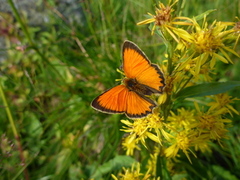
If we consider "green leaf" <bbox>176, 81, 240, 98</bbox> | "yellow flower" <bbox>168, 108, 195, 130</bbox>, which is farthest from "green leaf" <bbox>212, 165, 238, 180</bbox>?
"green leaf" <bbox>176, 81, 240, 98</bbox>

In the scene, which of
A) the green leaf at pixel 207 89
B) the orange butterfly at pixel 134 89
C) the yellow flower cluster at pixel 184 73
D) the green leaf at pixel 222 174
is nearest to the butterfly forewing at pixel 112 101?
the orange butterfly at pixel 134 89

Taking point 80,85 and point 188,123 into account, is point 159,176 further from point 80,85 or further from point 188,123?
point 80,85

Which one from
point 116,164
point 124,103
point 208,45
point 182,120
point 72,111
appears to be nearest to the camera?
point 208,45

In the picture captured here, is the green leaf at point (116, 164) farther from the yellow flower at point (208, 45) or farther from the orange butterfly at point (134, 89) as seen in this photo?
the yellow flower at point (208, 45)

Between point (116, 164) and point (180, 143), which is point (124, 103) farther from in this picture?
point (116, 164)

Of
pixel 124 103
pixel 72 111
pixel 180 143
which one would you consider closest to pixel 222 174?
pixel 180 143

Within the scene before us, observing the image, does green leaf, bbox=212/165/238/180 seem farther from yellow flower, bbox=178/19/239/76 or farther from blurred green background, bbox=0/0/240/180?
yellow flower, bbox=178/19/239/76
